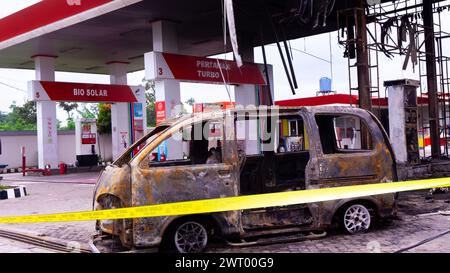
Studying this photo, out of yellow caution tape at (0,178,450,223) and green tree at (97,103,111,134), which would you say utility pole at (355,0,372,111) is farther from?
green tree at (97,103,111,134)

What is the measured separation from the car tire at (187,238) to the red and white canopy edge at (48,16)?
9.30m

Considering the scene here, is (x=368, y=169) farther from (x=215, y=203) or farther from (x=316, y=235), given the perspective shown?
(x=215, y=203)

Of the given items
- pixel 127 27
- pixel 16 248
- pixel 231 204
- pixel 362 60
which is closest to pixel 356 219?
pixel 231 204

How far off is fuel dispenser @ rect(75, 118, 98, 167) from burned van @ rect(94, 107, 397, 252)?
20.0 m

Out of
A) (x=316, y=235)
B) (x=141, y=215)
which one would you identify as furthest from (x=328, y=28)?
(x=141, y=215)

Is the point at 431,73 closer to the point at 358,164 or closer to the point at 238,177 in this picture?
the point at 358,164

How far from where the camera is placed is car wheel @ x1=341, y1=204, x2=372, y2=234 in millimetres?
6527

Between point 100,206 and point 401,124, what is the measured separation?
36.4 ft

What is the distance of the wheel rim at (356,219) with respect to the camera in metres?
6.55

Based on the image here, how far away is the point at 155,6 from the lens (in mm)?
14375

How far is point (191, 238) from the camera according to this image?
573cm

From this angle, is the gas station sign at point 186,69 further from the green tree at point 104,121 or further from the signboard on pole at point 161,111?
the green tree at point 104,121

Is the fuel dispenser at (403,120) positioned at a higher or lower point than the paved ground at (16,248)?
higher

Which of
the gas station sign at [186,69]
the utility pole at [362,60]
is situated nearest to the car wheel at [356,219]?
the utility pole at [362,60]
